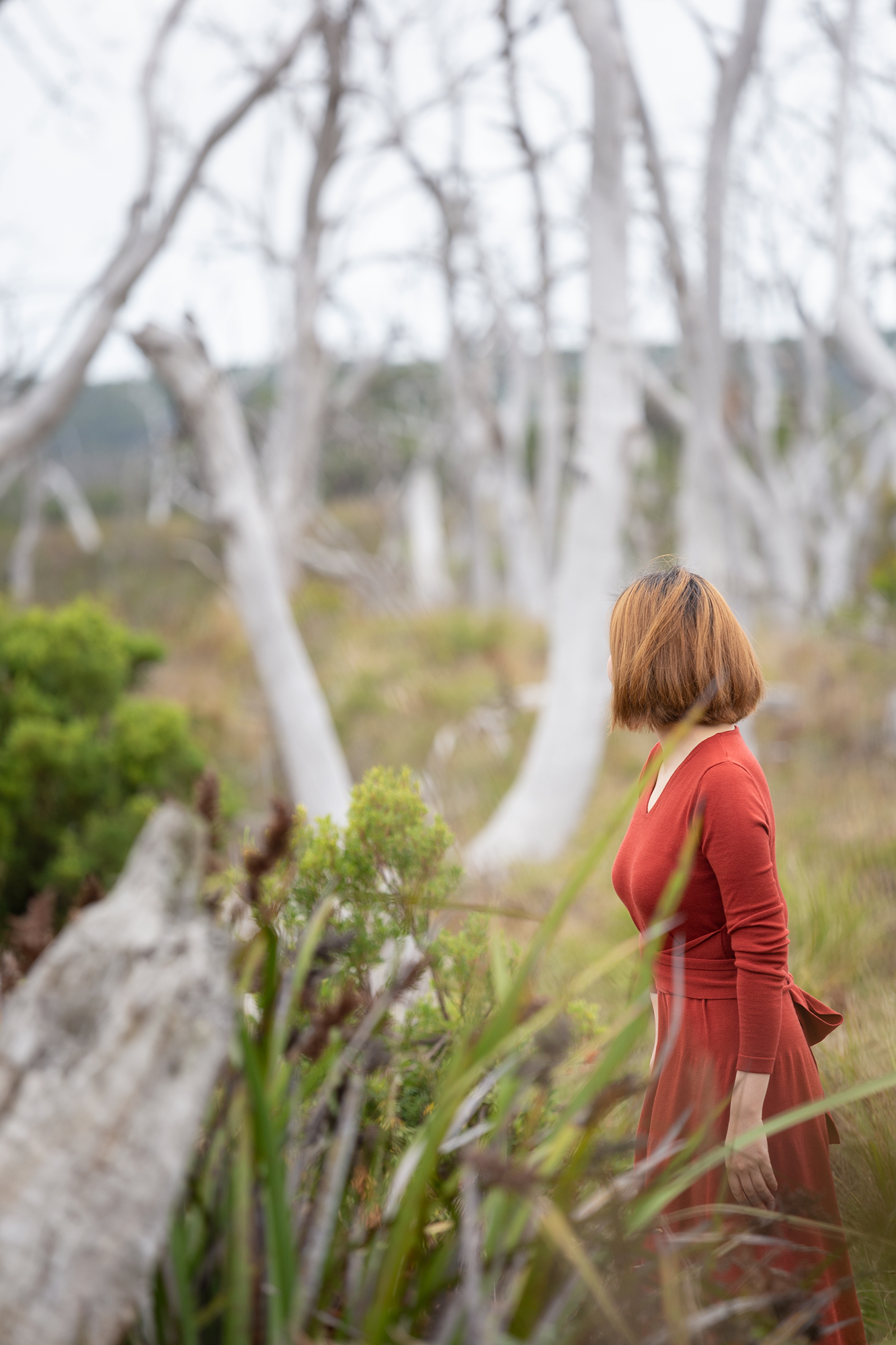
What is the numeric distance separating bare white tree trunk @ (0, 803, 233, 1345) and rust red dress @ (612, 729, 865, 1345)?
744 mm

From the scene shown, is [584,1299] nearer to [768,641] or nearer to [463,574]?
[768,641]

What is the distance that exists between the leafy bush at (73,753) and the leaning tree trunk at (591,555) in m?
2.08

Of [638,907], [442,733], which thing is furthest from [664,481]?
[638,907]

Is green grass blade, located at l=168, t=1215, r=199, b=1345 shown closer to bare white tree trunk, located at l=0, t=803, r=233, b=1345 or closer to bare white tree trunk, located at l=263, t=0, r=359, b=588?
bare white tree trunk, located at l=0, t=803, r=233, b=1345

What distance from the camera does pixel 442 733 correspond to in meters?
7.62

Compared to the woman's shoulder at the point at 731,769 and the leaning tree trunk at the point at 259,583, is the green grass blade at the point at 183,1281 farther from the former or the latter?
the leaning tree trunk at the point at 259,583

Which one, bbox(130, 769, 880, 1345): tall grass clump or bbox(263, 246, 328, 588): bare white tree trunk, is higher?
bbox(263, 246, 328, 588): bare white tree trunk

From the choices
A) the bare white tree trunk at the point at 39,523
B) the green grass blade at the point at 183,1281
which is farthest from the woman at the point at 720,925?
the bare white tree trunk at the point at 39,523

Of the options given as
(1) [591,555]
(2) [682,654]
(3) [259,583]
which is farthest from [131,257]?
(2) [682,654]

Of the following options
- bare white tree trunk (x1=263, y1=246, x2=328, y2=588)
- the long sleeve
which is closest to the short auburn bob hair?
the long sleeve

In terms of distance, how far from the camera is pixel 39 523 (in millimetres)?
23891

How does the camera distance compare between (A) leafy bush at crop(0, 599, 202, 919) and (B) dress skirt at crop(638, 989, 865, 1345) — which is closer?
(B) dress skirt at crop(638, 989, 865, 1345)

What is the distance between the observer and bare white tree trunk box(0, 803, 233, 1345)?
95 cm

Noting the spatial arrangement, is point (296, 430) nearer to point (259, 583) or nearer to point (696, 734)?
point (259, 583)
